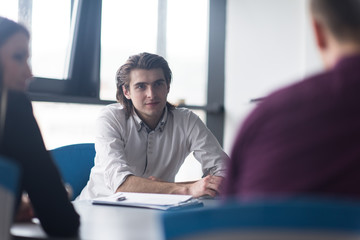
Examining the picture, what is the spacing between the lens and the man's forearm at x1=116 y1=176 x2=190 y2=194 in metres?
2.45

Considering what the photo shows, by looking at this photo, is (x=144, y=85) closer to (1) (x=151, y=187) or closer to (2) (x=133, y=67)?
(2) (x=133, y=67)

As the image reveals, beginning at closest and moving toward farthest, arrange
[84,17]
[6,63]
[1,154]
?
[1,154] → [6,63] → [84,17]

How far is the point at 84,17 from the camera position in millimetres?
3758

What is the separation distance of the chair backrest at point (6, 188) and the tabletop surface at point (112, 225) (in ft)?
1.10

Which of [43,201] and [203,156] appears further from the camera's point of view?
[203,156]

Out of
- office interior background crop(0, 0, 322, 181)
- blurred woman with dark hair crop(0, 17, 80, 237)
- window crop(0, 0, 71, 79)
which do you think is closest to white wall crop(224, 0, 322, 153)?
office interior background crop(0, 0, 322, 181)

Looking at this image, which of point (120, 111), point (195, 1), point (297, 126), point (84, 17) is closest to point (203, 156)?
point (120, 111)

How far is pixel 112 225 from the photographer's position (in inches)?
62.6

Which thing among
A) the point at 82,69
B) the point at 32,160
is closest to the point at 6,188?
the point at 32,160

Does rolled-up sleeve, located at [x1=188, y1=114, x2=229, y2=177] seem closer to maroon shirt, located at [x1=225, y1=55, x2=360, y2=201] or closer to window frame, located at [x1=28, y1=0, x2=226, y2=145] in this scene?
window frame, located at [x1=28, y1=0, x2=226, y2=145]

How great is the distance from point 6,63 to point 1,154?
12.0 inches

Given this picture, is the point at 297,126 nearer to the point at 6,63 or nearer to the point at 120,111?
the point at 6,63

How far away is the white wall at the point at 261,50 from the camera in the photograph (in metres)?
4.59

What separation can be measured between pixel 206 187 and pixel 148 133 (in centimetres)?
72
